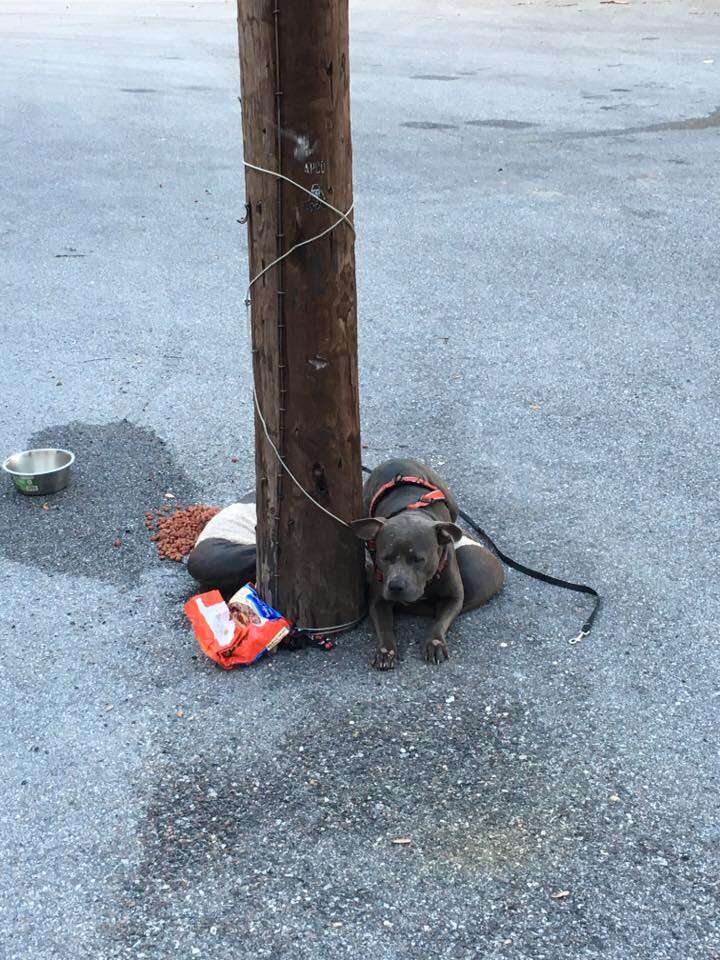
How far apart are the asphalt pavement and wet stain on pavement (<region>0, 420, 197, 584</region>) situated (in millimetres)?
21

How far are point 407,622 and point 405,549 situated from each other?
55 centimetres

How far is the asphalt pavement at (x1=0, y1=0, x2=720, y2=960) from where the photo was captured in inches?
135

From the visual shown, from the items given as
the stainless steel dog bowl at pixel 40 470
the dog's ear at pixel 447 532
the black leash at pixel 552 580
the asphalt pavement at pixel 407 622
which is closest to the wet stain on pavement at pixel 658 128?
the asphalt pavement at pixel 407 622

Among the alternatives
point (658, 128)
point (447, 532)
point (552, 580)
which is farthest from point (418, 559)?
point (658, 128)

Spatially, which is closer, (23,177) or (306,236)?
(306,236)

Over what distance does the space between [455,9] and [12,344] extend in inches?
759

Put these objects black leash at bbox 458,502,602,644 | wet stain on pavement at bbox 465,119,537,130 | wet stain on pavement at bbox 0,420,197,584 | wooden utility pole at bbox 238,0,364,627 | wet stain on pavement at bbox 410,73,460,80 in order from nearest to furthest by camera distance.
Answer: wooden utility pole at bbox 238,0,364,627
black leash at bbox 458,502,602,644
wet stain on pavement at bbox 0,420,197,584
wet stain on pavement at bbox 465,119,537,130
wet stain on pavement at bbox 410,73,460,80

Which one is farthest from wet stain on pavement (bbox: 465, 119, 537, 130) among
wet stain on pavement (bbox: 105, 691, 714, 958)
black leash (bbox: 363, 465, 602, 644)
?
wet stain on pavement (bbox: 105, 691, 714, 958)

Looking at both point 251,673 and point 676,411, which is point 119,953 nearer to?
point 251,673

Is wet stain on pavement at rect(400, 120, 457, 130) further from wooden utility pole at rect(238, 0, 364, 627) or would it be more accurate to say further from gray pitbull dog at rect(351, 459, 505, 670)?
wooden utility pole at rect(238, 0, 364, 627)

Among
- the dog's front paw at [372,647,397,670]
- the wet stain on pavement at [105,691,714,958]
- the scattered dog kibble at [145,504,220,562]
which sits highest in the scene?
the scattered dog kibble at [145,504,220,562]

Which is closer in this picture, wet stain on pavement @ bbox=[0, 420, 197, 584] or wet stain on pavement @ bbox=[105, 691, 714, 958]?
wet stain on pavement @ bbox=[105, 691, 714, 958]

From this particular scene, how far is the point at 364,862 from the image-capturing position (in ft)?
11.6

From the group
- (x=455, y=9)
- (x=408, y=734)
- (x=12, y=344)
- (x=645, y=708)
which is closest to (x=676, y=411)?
(x=645, y=708)
